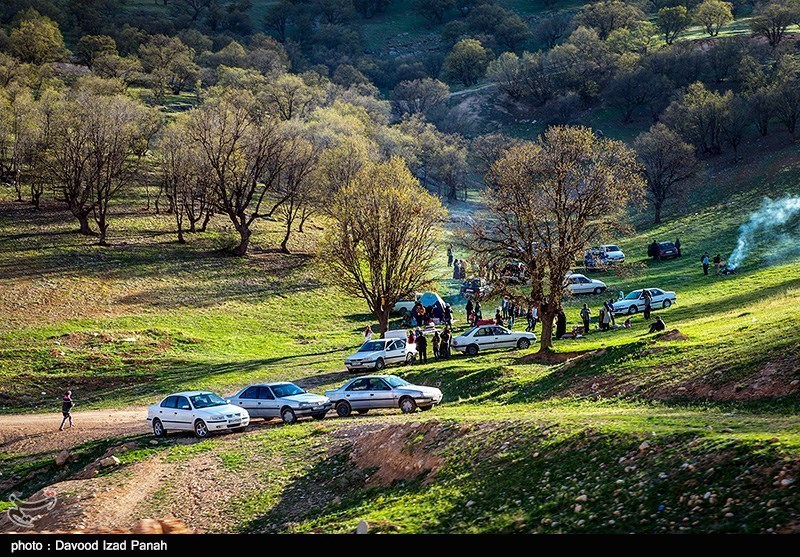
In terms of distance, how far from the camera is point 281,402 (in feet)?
98.5

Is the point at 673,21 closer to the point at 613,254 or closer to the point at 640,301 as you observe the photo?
the point at 613,254

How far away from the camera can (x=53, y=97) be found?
76938 mm

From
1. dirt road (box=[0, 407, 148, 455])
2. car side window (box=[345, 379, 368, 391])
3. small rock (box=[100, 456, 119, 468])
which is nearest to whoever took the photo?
small rock (box=[100, 456, 119, 468])

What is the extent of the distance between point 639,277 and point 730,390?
3860cm

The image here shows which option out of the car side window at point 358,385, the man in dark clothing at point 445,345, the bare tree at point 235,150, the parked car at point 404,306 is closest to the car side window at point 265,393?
the car side window at point 358,385

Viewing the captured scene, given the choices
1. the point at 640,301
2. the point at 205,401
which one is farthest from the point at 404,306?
the point at 205,401

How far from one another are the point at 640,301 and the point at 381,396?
75.7 feet

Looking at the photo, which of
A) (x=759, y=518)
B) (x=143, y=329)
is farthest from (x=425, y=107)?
(x=759, y=518)

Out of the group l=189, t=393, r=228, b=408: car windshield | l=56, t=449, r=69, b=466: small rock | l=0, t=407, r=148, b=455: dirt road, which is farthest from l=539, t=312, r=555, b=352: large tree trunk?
l=56, t=449, r=69, b=466: small rock

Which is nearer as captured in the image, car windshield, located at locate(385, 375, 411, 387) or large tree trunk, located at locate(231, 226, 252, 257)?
car windshield, located at locate(385, 375, 411, 387)

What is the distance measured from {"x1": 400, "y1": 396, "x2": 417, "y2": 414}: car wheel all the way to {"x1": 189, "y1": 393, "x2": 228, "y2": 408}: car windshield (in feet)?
20.4

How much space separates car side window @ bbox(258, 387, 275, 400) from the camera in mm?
30469

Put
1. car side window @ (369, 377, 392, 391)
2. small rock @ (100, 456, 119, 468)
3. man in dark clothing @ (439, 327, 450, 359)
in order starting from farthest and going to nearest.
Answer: man in dark clothing @ (439, 327, 450, 359) → car side window @ (369, 377, 392, 391) → small rock @ (100, 456, 119, 468)

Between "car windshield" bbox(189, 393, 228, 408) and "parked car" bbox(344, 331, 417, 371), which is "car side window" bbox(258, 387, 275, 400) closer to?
"car windshield" bbox(189, 393, 228, 408)
